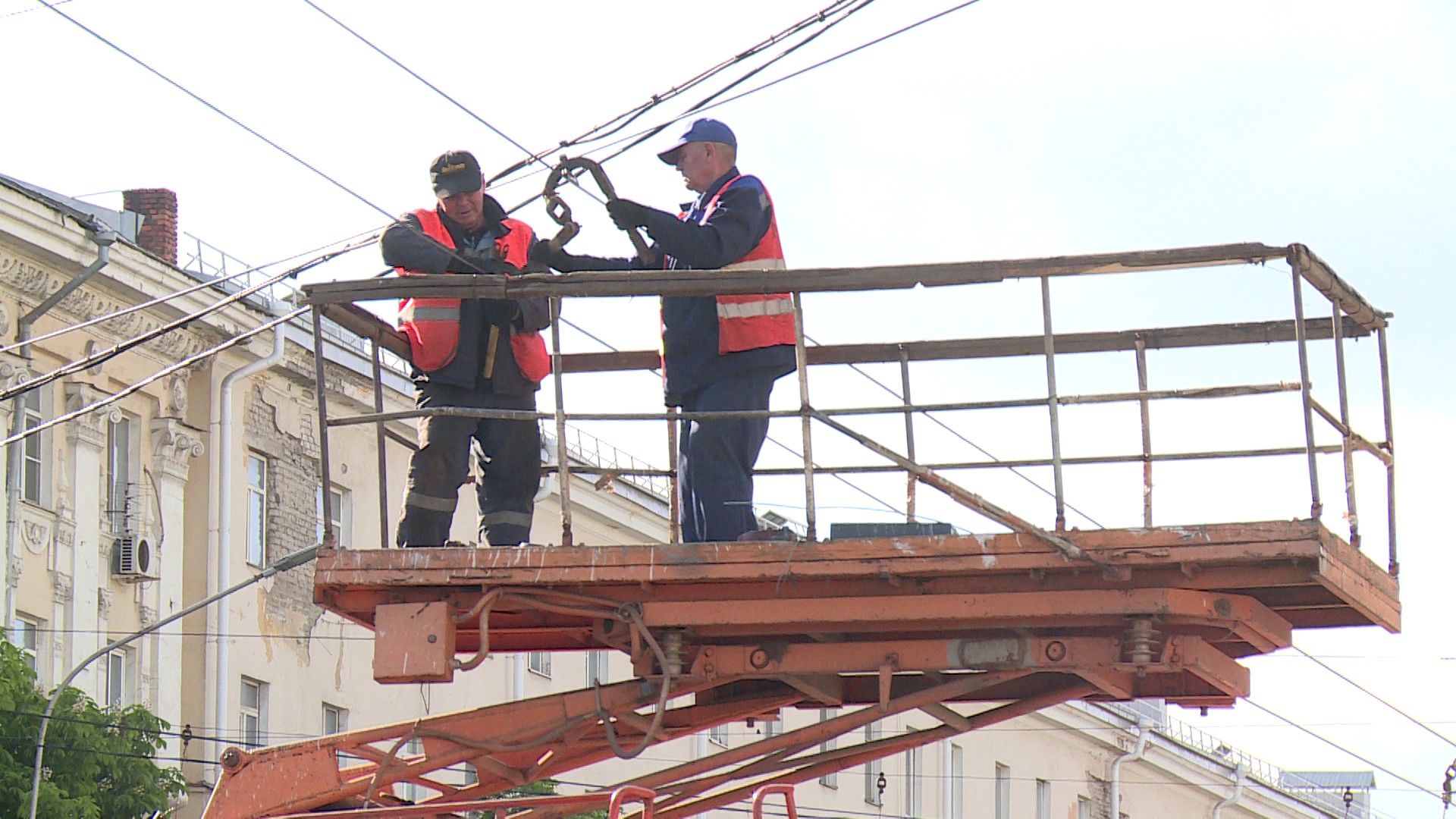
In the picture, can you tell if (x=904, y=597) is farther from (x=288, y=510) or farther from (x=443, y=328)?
(x=288, y=510)

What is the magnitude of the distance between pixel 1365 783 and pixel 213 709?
42106mm

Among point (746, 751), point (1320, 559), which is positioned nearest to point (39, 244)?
point (746, 751)

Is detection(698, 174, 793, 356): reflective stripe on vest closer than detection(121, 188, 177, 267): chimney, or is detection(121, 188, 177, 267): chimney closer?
detection(698, 174, 793, 356): reflective stripe on vest

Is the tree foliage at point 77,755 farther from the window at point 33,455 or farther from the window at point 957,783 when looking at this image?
the window at point 957,783

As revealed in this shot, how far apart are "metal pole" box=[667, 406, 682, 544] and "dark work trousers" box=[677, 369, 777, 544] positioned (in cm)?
5

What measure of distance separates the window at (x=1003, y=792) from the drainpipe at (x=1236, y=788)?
19.6 ft

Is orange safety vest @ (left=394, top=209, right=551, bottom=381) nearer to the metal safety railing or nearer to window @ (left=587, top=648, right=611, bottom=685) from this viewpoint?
the metal safety railing

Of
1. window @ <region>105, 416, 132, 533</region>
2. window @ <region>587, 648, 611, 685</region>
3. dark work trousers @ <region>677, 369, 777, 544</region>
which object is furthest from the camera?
window @ <region>587, 648, 611, 685</region>

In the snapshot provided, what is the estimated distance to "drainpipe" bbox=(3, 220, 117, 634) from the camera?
21578mm

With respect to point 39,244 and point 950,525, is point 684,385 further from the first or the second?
point 39,244

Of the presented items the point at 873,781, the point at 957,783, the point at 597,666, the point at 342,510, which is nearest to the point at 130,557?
the point at 342,510

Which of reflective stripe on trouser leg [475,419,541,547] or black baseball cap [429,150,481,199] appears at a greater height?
black baseball cap [429,150,481,199]

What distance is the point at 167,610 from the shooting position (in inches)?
930

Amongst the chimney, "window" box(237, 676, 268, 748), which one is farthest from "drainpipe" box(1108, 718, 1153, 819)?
the chimney
